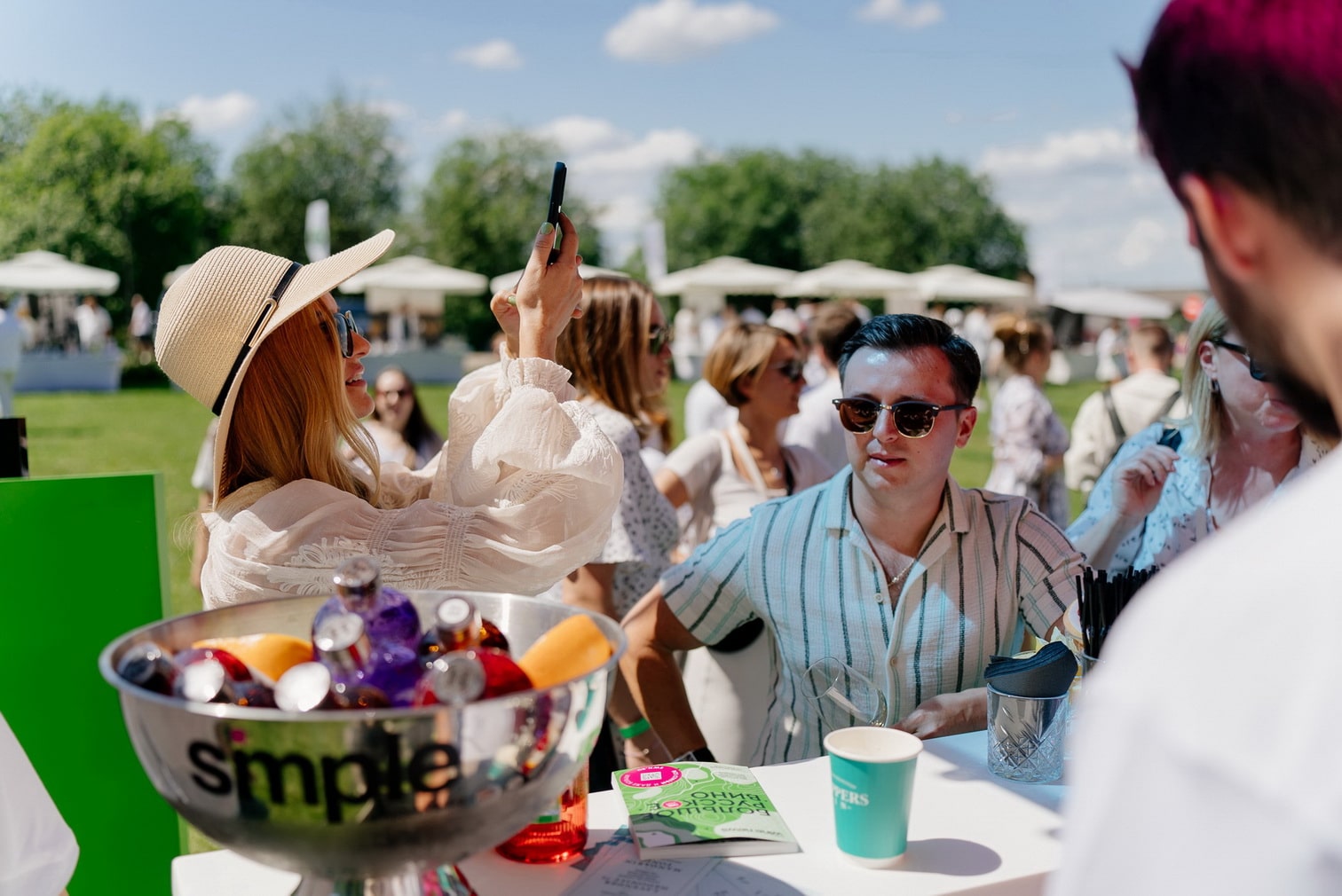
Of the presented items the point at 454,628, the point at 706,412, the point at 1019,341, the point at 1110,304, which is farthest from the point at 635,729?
the point at 1110,304

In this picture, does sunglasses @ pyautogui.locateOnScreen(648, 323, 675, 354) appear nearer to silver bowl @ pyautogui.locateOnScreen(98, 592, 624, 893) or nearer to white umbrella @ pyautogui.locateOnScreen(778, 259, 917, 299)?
silver bowl @ pyautogui.locateOnScreen(98, 592, 624, 893)

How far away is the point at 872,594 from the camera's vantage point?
237cm

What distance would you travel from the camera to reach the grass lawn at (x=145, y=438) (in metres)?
9.34

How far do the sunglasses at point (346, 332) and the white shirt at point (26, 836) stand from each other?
33.5 inches

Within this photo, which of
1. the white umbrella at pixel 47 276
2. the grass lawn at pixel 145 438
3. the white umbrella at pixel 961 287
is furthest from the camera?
the white umbrella at pixel 961 287

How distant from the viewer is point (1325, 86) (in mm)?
660

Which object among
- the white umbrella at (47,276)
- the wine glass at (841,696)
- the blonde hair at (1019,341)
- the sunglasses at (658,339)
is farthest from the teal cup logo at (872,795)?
the white umbrella at (47,276)

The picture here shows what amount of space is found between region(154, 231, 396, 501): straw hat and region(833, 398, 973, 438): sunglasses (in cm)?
115

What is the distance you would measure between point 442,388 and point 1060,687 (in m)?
21.1

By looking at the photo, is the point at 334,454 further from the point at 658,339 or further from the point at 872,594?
the point at 658,339

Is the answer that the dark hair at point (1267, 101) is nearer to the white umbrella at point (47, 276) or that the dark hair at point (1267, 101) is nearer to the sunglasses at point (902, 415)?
the sunglasses at point (902, 415)

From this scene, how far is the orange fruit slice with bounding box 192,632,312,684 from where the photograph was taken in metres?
1.15

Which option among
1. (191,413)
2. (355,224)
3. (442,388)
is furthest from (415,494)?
(355,224)

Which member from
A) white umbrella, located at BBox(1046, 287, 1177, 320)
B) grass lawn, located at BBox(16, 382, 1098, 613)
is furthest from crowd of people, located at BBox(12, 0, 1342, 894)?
white umbrella, located at BBox(1046, 287, 1177, 320)
